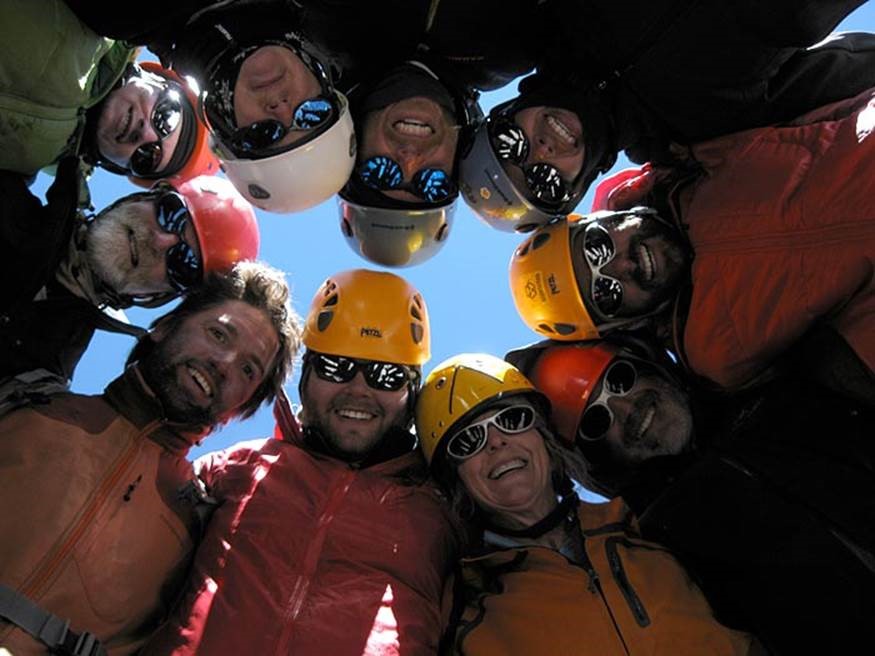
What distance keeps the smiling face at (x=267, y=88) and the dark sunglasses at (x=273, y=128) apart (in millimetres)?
27

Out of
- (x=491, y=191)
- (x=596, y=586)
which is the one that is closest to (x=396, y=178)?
(x=491, y=191)

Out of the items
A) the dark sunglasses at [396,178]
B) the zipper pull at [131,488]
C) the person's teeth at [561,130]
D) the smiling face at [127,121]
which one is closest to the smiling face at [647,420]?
the person's teeth at [561,130]

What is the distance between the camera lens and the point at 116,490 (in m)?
3.63

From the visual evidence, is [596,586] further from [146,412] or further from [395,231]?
[395,231]

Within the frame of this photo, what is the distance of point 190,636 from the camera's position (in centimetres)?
340

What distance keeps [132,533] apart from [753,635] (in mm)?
3448

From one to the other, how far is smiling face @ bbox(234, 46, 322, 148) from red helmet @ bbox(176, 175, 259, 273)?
3.02 ft

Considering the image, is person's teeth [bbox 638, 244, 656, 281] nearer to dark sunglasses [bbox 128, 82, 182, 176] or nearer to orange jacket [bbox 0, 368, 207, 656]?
Answer: orange jacket [bbox 0, 368, 207, 656]

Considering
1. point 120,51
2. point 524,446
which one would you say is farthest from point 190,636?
point 120,51

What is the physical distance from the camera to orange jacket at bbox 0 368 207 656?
10.8 feet

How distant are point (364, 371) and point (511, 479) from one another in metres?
1.39

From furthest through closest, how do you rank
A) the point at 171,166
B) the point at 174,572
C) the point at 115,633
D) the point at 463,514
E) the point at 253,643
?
the point at 171,166 → the point at 463,514 → the point at 174,572 → the point at 115,633 → the point at 253,643

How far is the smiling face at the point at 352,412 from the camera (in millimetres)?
4633

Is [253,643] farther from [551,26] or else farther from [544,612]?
[551,26]
